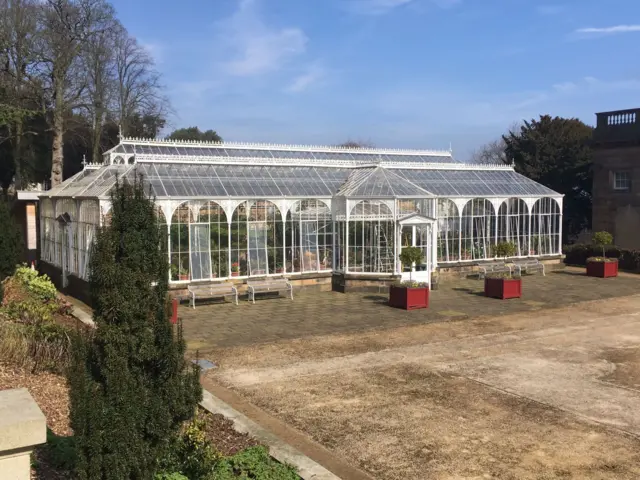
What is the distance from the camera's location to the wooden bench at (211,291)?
14.7 meters

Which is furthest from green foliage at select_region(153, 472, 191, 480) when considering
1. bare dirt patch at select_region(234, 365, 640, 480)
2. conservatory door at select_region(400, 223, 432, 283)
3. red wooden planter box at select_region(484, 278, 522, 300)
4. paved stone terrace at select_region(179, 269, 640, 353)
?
conservatory door at select_region(400, 223, 432, 283)

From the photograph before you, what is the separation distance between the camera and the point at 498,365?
9.59m

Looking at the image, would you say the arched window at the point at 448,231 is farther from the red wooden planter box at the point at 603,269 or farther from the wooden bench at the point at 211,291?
the wooden bench at the point at 211,291

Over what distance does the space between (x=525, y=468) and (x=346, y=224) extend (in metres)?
12.0

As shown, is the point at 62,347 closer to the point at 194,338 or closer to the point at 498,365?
the point at 194,338

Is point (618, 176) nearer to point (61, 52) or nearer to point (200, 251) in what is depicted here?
point (200, 251)

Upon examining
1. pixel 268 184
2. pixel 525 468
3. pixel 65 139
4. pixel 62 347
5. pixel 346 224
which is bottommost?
pixel 525 468

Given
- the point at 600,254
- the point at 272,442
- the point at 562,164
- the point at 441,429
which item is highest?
the point at 562,164

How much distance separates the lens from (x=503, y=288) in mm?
15773

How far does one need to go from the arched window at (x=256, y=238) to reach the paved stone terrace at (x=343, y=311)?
1.16 metres

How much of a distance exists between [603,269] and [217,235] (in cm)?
1377

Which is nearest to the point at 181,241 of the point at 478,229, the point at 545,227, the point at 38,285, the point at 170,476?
the point at 38,285

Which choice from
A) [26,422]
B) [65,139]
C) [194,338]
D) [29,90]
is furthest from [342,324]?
[65,139]

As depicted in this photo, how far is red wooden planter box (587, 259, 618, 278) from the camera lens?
66.3 ft
